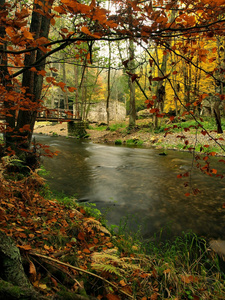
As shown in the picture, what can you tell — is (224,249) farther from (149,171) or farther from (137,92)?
(137,92)

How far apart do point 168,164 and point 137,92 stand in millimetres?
23596

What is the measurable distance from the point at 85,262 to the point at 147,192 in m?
Answer: 4.05

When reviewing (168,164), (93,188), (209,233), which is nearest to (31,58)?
(93,188)

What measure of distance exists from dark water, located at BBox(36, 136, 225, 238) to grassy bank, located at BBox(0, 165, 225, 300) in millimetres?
850

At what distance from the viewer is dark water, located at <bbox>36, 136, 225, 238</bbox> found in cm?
404

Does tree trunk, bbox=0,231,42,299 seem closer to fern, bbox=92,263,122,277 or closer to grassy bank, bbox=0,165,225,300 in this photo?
grassy bank, bbox=0,165,225,300

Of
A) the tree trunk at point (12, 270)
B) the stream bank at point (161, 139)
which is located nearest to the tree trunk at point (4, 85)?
the tree trunk at point (12, 270)

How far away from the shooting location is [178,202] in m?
5.04

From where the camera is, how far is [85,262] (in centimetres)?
203

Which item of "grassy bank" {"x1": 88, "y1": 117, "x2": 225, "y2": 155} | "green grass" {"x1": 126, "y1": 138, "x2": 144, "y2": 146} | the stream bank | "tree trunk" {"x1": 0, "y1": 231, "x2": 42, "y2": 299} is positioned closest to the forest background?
"tree trunk" {"x1": 0, "y1": 231, "x2": 42, "y2": 299}

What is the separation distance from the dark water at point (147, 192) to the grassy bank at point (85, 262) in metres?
Result: 0.85

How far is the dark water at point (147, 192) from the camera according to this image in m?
4.04

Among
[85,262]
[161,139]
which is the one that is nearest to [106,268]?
[85,262]

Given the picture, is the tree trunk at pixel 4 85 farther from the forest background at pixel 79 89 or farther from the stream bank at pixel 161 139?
the stream bank at pixel 161 139
